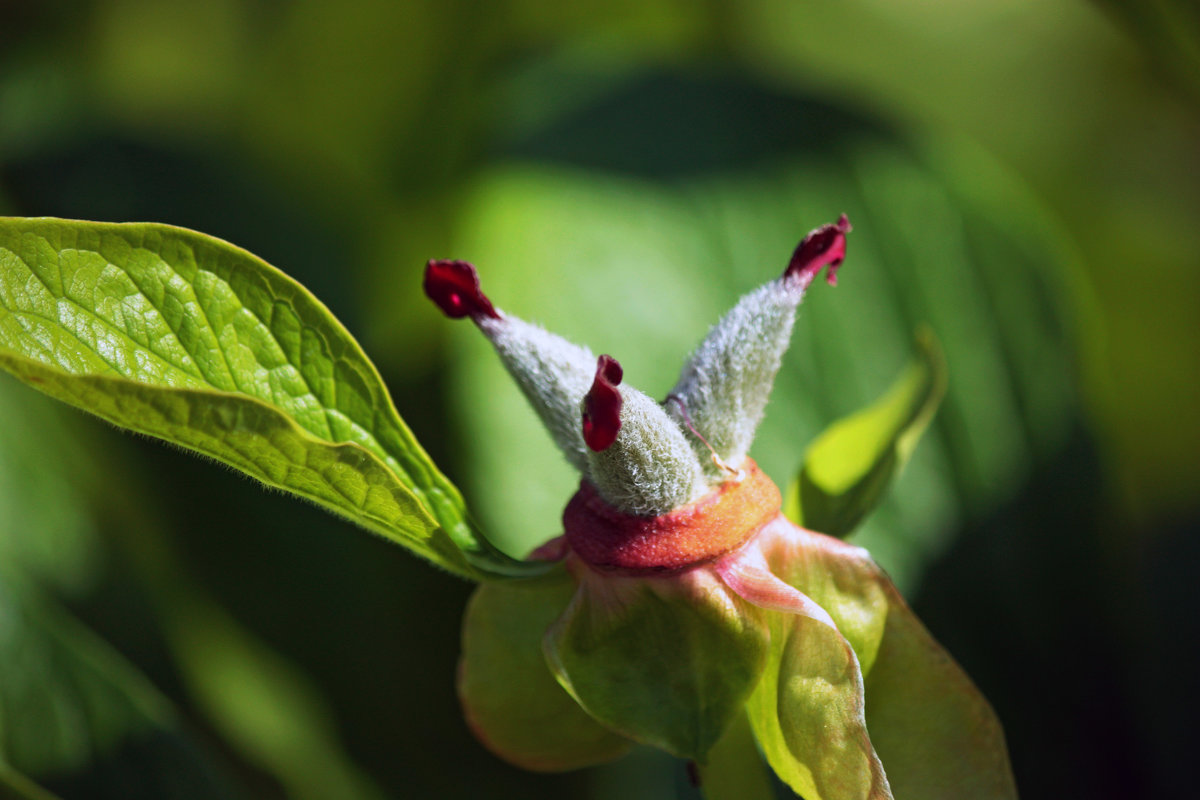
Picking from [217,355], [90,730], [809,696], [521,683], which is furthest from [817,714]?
[90,730]

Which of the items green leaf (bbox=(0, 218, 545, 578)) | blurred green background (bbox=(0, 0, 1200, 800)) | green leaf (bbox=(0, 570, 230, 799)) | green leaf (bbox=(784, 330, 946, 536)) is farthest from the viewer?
blurred green background (bbox=(0, 0, 1200, 800))

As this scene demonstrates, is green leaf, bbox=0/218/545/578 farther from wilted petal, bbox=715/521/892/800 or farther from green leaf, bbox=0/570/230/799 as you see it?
green leaf, bbox=0/570/230/799

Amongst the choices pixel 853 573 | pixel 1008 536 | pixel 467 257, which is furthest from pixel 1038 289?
pixel 853 573

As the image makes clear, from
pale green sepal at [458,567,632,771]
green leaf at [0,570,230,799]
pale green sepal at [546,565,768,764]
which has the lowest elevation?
green leaf at [0,570,230,799]

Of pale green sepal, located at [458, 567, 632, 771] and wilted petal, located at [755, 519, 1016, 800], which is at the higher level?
wilted petal, located at [755, 519, 1016, 800]

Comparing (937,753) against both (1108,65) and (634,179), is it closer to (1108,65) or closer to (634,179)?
(634,179)

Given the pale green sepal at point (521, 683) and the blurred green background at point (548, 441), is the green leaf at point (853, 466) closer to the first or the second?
the pale green sepal at point (521, 683)

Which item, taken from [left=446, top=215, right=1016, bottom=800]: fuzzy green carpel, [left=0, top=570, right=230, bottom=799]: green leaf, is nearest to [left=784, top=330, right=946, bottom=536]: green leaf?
[left=446, top=215, right=1016, bottom=800]: fuzzy green carpel

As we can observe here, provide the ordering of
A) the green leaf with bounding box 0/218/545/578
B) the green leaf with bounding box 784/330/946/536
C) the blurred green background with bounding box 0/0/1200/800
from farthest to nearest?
the blurred green background with bounding box 0/0/1200/800 < the green leaf with bounding box 784/330/946/536 < the green leaf with bounding box 0/218/545/578
